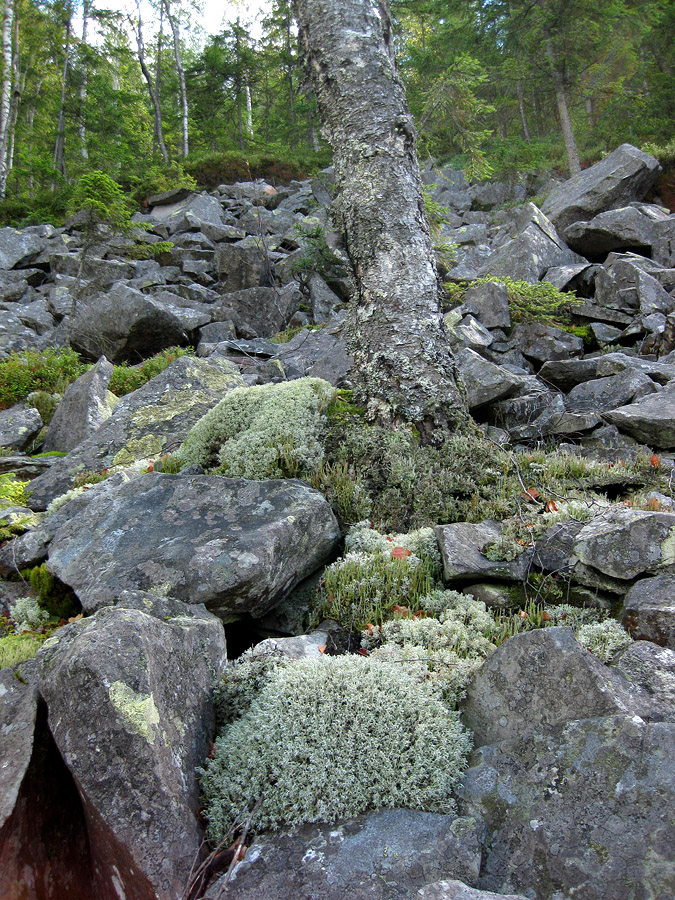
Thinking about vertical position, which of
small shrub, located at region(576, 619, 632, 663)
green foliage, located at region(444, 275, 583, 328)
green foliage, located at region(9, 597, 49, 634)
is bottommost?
small shrub, located at region(576, 619, 632, 663)

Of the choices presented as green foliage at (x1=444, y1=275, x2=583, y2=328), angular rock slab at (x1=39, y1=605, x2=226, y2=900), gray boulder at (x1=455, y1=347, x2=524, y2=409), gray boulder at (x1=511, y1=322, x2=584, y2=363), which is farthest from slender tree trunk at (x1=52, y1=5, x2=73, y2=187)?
angular rock slab at (x1=39, y1=605, x2=226, y2=900)

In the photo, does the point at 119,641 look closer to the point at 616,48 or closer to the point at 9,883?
the point at 9,883

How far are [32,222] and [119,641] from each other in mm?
25998

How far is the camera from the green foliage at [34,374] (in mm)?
10711

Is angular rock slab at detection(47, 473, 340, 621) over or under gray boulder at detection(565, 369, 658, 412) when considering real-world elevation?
over

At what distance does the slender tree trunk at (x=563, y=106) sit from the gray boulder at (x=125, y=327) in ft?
57.4

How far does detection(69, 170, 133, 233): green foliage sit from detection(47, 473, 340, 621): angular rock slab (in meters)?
10.8

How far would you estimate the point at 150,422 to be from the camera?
7.42 m

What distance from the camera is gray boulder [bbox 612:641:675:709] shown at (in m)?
2.77

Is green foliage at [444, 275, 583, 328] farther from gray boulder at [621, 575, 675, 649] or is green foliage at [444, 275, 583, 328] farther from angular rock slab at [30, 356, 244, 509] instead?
gray boulder at [621, 575, 675, 649]

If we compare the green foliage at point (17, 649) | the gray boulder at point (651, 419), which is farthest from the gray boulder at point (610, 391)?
the green foliage at point (17, 649)

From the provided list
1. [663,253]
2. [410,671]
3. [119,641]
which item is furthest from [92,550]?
[663,253]

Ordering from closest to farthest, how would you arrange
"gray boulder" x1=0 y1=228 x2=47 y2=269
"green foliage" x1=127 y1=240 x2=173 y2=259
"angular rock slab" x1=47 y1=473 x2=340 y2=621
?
"angular rock slab" x1=47 y1=473 x2=340 y2=621, "green foliage" x1=127 y1=240 x2=173 y2=259, "gray boulder" x1=0 y1=228 x2=47 y2=269

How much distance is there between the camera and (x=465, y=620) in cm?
386
